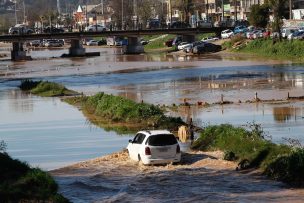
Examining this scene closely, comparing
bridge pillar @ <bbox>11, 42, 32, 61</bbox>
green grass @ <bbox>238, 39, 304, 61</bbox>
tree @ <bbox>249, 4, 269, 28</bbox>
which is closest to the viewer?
green grass @ <bbox>238, 39, 304, 61</bbox>

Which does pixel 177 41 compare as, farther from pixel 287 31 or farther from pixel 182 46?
pixel 287 31

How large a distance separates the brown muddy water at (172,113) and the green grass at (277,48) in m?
4.98

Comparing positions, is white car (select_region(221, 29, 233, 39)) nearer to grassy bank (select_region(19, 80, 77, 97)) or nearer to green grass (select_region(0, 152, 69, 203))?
grassy bank (select_region(19, 80, 77, 97))

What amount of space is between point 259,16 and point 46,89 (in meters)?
64.2

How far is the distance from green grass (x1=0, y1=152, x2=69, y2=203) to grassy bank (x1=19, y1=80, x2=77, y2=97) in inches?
1509

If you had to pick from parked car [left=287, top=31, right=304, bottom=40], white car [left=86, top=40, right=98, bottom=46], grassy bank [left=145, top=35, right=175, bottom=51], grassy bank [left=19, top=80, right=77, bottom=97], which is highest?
parked car [left=287, top=31, right=304, bottom=40]

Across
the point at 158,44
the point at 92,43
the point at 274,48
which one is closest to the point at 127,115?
the point at 274,48

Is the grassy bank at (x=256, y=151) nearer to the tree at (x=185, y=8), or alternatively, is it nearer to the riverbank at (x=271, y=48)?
the riverbank at (x=271, y=48)

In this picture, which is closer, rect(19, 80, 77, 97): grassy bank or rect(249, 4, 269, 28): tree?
rect(19, 80, 77, 97): grassy bank

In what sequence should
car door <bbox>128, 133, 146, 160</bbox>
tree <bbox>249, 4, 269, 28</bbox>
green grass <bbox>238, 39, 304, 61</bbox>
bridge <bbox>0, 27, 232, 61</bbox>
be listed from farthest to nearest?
bridge <bbox>0, 27, 232, 61</bbox> → tree <bbox>249, 4, 269, 28</bbox> → green grass <bbox>238, 39, 304, 61</bbox> → car door <bbox>128, 133, 146, 160</bbox>

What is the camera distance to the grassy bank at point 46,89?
64688 millimetres

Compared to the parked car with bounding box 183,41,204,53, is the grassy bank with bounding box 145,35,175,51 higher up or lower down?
lower down

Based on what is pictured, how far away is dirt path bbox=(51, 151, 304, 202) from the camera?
→ 78.2 feet

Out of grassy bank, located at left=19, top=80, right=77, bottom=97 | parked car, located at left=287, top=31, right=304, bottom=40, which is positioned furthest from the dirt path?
parked car, located at left=287, top=31, right=304, bottom=40
